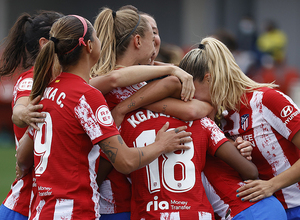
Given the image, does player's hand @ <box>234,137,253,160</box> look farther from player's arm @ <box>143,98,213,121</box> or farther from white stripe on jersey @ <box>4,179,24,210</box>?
white stripe on jersey @ <box>4,179,24,210</box>

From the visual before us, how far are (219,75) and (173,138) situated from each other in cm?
69

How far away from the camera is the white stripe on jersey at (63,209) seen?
214 cm

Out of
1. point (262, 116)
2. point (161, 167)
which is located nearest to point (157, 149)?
point (161, 167)

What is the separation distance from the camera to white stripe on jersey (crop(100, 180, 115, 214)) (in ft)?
8.67

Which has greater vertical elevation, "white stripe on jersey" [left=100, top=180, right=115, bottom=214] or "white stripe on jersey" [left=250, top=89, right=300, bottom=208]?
"white stripe on jersey" [left=250, top=89, right=300, bottom=208]

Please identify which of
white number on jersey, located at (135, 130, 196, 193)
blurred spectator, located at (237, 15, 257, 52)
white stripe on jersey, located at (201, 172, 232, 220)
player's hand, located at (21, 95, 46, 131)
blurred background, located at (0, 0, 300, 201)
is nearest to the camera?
player's hand, located at (21, 95, 46, 131)

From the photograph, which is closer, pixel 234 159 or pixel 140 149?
pixel 140 149

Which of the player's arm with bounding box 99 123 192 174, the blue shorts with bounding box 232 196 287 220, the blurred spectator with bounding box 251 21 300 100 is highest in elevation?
the player's arm with bounding box 99 123 192 174

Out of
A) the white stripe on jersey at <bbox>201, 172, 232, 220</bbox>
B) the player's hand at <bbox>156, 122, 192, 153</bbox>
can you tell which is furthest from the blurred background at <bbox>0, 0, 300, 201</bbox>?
the player's hand at <bbox>156, 122, 192, 153</bbox>

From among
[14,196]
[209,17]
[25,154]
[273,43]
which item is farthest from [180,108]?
[209,17]

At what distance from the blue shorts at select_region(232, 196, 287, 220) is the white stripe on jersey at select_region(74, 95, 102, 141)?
3.68 feet

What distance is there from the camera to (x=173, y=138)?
237 centimetres

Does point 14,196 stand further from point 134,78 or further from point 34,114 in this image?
point 134,78

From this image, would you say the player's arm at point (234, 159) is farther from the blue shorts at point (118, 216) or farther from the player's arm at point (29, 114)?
the player's arm at point (29, 114)
